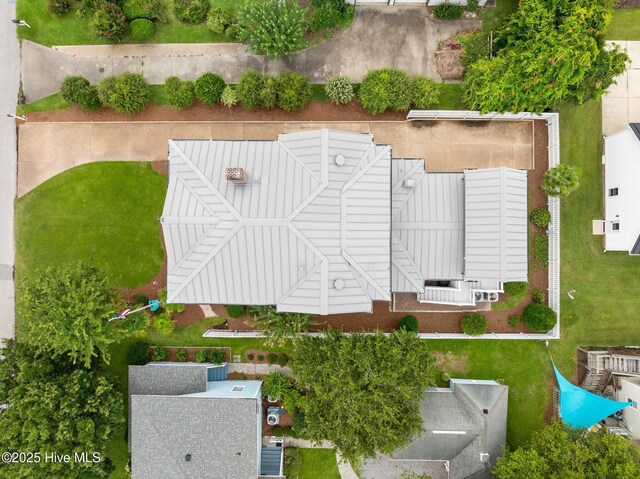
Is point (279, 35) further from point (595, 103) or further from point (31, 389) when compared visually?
point (31, 389)

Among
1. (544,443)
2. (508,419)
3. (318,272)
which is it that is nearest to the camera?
(318,272)

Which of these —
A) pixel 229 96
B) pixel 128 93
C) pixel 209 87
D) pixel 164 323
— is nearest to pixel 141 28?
pixel 128 93

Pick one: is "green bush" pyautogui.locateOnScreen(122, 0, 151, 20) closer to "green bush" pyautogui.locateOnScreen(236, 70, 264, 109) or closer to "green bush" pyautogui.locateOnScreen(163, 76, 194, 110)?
"green bush" pyautogui.locateOnScreen(163, 76, 194, 110)

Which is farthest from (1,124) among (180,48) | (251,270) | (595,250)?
(595,250)

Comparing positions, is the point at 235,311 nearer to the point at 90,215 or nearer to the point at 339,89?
the point at 90,215

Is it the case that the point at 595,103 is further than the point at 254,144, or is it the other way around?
the point at 595,103
